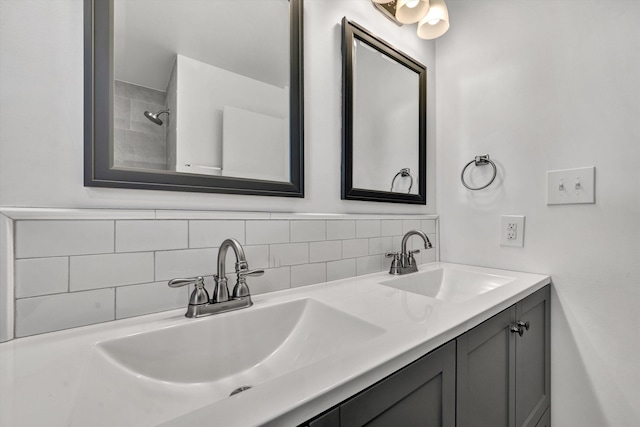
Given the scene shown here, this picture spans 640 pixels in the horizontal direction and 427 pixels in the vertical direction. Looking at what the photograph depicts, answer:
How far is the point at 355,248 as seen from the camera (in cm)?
114

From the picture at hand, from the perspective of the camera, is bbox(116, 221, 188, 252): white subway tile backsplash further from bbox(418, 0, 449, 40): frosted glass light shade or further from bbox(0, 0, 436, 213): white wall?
bbox(418, 0, 449, 40): frosted glass light shade

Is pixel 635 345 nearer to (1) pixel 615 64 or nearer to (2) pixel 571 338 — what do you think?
(2) pixel 571 338

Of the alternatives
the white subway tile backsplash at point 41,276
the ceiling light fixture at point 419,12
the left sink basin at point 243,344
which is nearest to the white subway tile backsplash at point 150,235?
the white subway tile backsplash at point 41,276

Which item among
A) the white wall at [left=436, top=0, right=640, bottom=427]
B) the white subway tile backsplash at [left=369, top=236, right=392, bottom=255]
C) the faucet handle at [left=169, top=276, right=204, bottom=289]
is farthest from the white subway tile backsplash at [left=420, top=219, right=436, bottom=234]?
the faucet handle at [left=169, top=276, right=204, bottom=289]

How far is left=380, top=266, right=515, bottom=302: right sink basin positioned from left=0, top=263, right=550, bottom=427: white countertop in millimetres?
389

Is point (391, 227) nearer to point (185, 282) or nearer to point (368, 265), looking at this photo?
point (368, 265)

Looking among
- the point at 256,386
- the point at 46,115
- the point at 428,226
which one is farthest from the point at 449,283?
the point at 46,115

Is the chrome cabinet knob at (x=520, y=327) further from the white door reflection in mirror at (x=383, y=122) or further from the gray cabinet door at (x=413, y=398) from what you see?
the white door reflection in mirror at (x=383, y=122)

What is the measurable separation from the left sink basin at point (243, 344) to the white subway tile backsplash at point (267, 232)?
0.21 metres

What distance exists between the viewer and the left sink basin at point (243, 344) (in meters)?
0.59

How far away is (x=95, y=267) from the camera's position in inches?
25.2

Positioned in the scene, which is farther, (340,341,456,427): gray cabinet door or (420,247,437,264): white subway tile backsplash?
(420,247,437,264): white subway tile backsplash

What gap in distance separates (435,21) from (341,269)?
1228 millimetres

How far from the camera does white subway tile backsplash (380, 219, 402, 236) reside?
125cm
